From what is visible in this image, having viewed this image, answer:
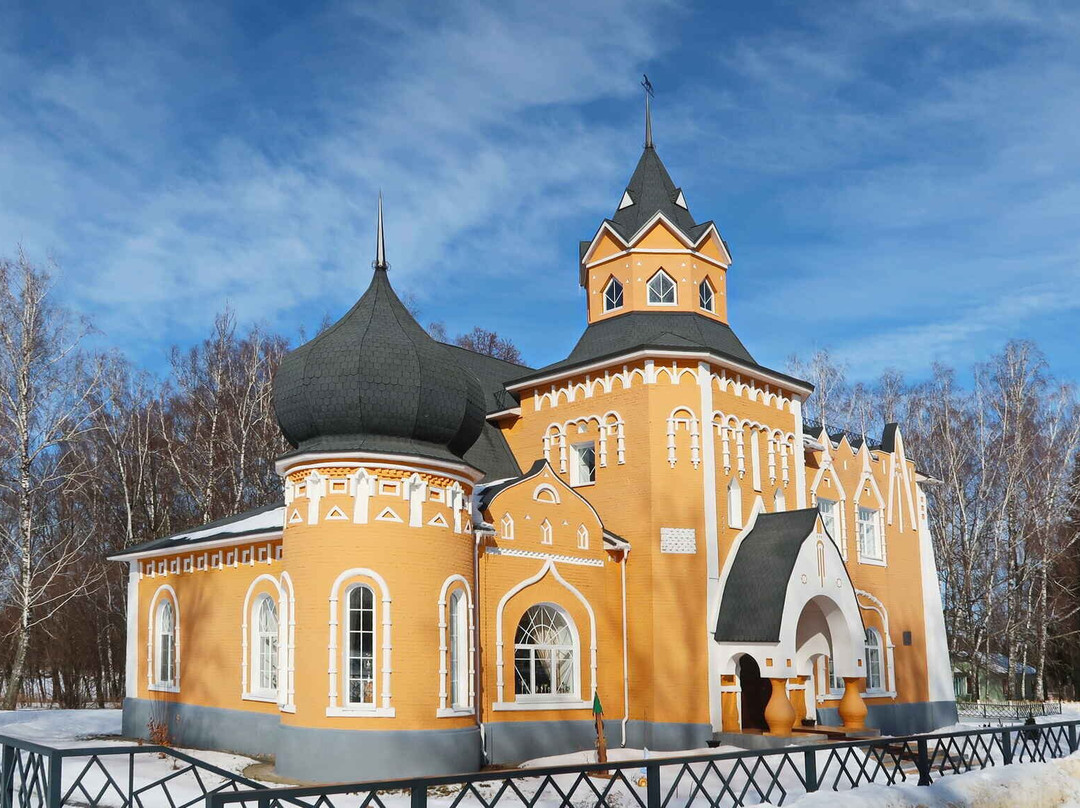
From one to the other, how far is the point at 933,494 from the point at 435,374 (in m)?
23.4

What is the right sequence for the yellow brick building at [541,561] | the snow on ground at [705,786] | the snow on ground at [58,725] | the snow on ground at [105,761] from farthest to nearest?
1. the snow on ground at [58,725]
2. the yellow brick building at [541,561]
3. the snow on ground at [105,761]
4. the snow on ground at [705,786]

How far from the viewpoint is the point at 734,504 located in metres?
18.9

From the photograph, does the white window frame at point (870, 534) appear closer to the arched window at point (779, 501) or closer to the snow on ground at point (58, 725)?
the arched window at point (779, 501)

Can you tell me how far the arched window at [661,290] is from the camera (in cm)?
2084

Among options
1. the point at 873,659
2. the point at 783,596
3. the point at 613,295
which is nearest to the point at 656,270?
the point at 613,295

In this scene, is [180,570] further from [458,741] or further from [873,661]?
Answer: [873,661]

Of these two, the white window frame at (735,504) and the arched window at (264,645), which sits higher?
the white window frame at (735,504)

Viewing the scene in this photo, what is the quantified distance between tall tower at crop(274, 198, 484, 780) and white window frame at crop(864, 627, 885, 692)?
35.2 feet

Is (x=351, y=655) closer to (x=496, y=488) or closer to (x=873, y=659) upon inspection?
(x=496, y=488)

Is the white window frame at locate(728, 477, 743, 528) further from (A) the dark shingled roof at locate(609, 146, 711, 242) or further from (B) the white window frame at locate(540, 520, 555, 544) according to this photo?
(A) the dark shingled roof at locate(609, 146, 711, 242)

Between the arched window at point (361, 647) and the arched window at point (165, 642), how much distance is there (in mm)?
6430

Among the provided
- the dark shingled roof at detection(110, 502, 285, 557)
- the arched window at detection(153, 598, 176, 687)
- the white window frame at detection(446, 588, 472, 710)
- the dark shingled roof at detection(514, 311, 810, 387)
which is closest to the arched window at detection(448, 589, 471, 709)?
the white window frame at detection(446, 588, 472, 710)

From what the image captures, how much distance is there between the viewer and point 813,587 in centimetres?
1741


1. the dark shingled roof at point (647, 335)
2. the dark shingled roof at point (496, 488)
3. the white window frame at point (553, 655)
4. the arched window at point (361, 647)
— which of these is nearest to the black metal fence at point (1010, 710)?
the dark shingled roof at point (647, 335)
